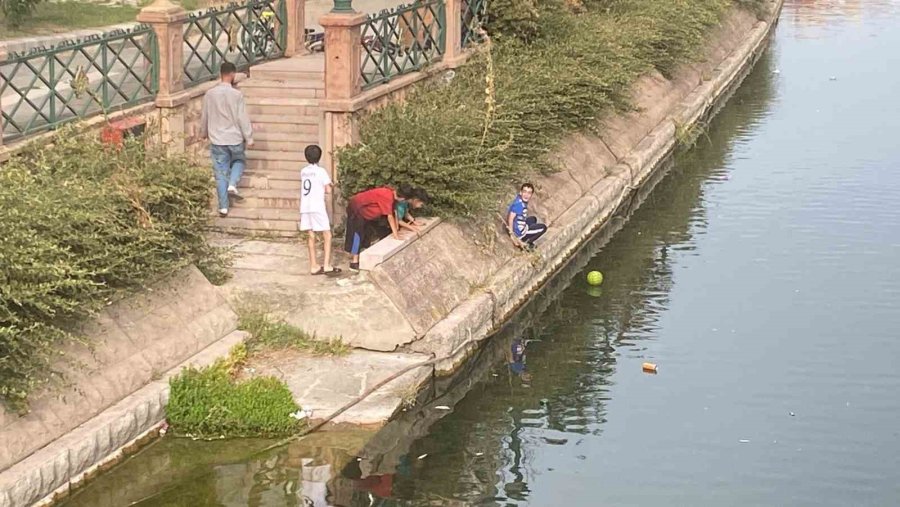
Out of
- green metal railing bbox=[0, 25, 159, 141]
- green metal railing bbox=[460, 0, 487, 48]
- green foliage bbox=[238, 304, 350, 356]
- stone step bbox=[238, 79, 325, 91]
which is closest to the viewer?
green foliage bbox=[238, 304, 350, 356]

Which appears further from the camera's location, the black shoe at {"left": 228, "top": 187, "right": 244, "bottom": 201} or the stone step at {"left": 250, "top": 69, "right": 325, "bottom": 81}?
the stone step at {"left": 250, "top": 69, "right": 325, "bottom": 81}

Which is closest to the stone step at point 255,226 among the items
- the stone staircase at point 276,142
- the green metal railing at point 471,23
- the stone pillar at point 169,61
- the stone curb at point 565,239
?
the stone staircase at point 276,142

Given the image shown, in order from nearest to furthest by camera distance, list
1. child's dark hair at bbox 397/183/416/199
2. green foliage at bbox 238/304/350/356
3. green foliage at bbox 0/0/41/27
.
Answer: green foliage at bbox 238/304/350/356, child's dark hair at bbox 397/183/416/199, green foliage at bbox 0/0/41/27

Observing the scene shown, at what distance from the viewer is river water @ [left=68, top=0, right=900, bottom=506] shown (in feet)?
38.7

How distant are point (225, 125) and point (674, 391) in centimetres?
567

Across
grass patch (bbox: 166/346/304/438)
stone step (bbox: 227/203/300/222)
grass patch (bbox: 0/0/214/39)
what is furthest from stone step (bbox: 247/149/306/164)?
grass patch (bbox: 0/0/214/39)

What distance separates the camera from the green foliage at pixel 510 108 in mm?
15945

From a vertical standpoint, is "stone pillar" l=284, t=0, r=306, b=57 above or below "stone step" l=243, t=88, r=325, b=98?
above

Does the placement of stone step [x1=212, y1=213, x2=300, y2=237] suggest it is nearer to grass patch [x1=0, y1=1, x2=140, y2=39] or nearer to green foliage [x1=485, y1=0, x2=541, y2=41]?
green foliage [x1=485, y1=0, x2=541, y2=41]

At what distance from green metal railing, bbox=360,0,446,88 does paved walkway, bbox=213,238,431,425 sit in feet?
10.8

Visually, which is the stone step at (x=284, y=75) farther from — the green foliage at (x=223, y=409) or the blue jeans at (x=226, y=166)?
the green foliage at (x=223, y=409)

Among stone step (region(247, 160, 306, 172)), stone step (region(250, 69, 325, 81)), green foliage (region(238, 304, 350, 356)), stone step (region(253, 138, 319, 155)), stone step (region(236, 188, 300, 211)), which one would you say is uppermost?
stone step (region(250, 69, 325, 81))

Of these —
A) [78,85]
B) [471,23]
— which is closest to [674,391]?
[78,85]

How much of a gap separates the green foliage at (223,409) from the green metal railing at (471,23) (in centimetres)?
974
